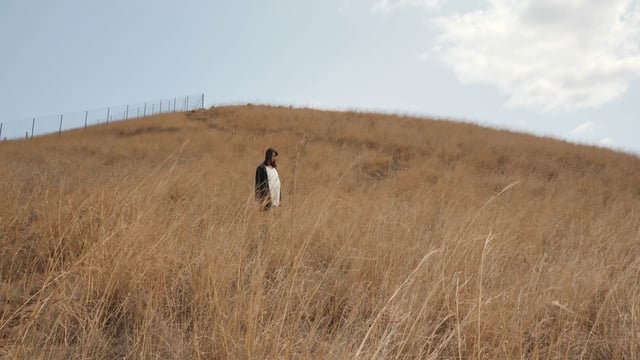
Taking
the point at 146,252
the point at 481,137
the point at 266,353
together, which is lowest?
the point at 266,353

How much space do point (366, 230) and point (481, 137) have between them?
56.2 ft

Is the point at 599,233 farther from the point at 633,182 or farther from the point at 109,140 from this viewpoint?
the point at 109,140

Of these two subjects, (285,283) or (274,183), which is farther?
(274,183)

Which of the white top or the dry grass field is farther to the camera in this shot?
the white top

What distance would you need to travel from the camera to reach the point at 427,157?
50.4 feet

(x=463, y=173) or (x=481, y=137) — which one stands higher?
(x=481, y=137)

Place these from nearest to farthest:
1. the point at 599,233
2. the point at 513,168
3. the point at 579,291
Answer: the point at 579,291 < the point at 599,233 < the point at 513,168

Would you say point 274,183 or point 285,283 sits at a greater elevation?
point 274,183

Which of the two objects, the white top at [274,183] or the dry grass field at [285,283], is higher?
the white top at [274,183]

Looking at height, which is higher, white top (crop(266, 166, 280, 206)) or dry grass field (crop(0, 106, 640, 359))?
white top (crop(266, 166, 280, 206))

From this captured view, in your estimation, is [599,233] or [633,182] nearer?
[599,233]

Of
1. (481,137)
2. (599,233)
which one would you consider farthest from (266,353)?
(481,137)

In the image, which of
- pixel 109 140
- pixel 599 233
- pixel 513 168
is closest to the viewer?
pixel 599 233

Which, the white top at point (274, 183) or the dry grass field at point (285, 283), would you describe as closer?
the dry grass field at point (285, 283)
